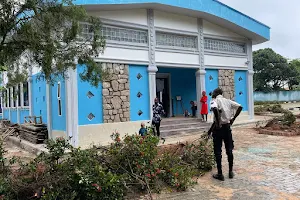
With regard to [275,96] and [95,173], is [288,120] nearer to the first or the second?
[95,173]

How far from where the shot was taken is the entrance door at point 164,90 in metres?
15.3

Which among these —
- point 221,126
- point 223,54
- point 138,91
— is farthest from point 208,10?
point 221,126

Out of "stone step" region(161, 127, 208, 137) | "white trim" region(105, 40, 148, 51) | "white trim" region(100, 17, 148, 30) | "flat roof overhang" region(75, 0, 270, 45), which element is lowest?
"stone step" region(161, 127, 208, 137)

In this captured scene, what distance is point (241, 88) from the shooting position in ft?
50.4

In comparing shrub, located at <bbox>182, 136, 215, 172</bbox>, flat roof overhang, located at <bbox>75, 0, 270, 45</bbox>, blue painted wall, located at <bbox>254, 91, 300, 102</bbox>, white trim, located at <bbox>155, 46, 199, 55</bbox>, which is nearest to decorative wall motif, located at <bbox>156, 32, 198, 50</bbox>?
white trim, located at <bbox>155, 46, 199, 55</bbox>

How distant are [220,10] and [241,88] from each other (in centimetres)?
443

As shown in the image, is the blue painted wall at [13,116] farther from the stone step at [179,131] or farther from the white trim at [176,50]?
the white trim at [176,50]

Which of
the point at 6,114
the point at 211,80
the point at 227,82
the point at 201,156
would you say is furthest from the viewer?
the point at 6,114

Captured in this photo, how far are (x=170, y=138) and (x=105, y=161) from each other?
21.2 ft


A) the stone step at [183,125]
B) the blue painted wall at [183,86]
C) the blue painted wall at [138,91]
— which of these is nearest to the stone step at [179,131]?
the stone step at [183,125]

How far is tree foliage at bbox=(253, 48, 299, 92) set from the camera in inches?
1468

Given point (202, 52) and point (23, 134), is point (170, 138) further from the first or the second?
point (23, 134)

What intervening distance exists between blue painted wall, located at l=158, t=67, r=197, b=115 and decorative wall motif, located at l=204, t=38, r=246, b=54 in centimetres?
192

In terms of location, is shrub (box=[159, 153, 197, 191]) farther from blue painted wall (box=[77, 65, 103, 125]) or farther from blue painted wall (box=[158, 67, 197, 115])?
blue painted wall (box=[158, 67, 197, 115])
